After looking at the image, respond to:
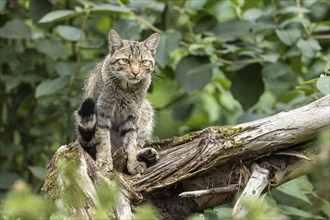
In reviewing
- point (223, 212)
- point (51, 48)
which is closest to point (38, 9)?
point (51, 48)

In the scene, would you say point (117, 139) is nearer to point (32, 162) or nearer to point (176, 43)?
point (176, 43)

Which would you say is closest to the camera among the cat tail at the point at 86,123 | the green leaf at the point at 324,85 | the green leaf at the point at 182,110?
the green leaf at the point at 324,85

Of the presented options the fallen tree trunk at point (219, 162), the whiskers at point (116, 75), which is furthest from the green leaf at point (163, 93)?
the fallen tree trunk at point (219, 162)

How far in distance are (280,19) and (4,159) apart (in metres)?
3.37

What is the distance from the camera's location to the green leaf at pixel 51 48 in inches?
273

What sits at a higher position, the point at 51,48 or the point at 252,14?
the point at 252,14

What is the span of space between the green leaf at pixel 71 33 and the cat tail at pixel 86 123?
1957mm

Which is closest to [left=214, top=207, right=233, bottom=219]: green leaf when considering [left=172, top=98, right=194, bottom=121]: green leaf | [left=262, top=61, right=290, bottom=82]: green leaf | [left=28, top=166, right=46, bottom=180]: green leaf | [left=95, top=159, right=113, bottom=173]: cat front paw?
[left=95, top=159, right=113, bottom=173]: cat front paw

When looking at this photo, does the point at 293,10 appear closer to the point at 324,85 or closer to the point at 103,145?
the point at 324,85

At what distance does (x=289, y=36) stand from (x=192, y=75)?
3.19 feet

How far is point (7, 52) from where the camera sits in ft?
24.3

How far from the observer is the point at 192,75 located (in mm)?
6598

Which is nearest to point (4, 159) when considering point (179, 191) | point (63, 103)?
point (63, 103)

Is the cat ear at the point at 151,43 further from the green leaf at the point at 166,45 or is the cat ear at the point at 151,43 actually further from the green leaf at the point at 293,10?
the green leaf at the point at 293,10
